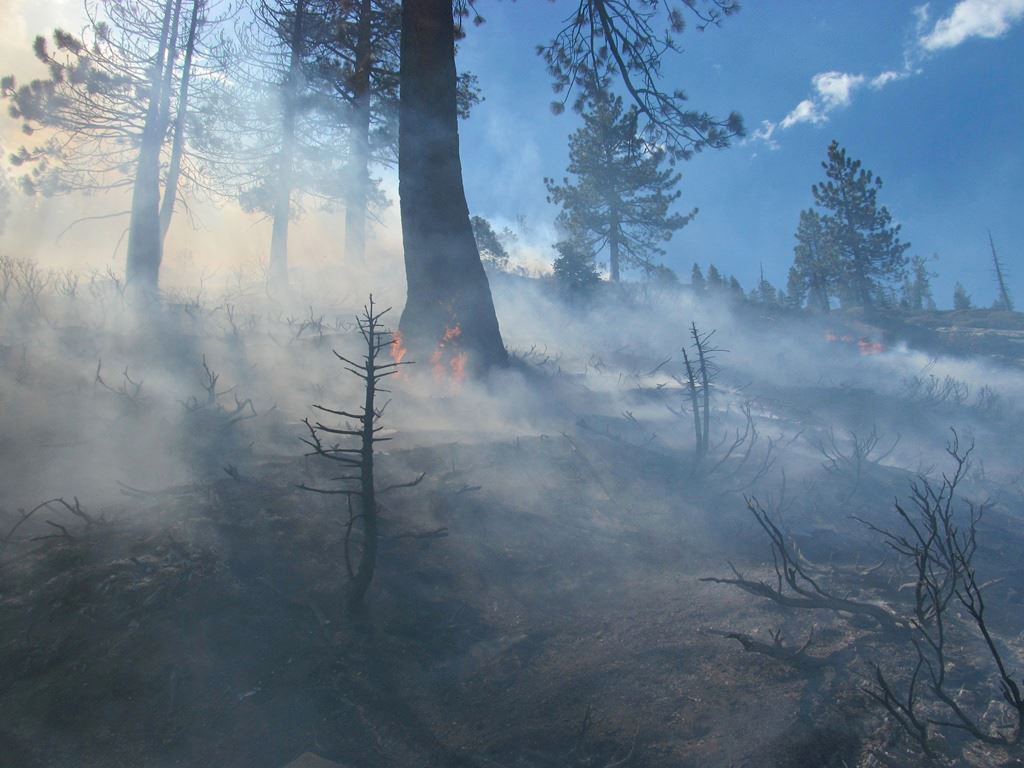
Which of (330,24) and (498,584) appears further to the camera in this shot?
(330,24)

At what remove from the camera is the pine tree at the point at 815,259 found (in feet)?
111

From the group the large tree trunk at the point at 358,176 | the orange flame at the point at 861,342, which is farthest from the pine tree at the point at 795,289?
the large tree trunk at the point at 358,176

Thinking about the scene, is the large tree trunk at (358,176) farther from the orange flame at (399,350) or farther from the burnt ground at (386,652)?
the burnt ground at (386,652)

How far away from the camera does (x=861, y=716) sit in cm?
268

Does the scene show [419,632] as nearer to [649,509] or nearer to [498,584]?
[498,584]

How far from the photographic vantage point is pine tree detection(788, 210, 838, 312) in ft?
111

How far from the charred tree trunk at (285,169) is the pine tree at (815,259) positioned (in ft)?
97.9

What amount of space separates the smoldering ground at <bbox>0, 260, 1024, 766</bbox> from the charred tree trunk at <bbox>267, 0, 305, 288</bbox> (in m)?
7.23

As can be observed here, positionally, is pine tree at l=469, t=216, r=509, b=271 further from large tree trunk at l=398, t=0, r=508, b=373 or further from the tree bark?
large tree trunk at l=398, t=0, r=508, b=373

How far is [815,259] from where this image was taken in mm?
35844

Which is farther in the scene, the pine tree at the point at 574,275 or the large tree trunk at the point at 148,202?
the pine tree at the point at 574,275

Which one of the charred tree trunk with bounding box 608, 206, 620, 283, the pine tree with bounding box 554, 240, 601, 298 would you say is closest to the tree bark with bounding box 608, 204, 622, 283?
the charred tree trunk with bounding box 608, 206, 620, 283

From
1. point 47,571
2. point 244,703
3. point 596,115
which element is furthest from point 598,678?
point 596,115

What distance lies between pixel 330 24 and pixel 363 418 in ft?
38.0
